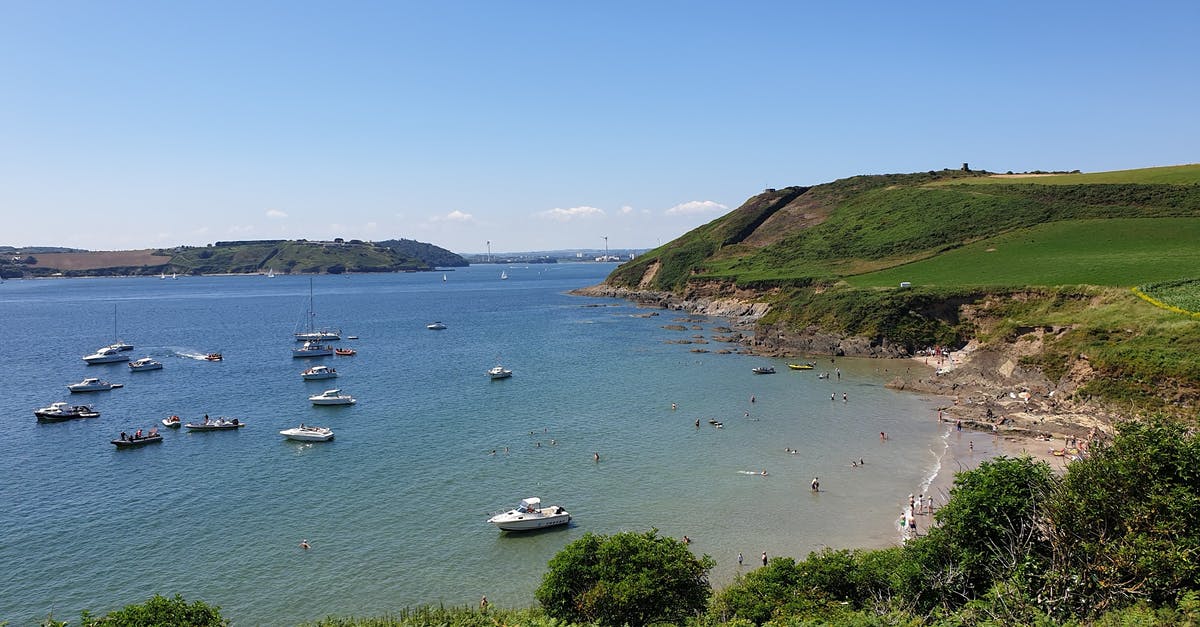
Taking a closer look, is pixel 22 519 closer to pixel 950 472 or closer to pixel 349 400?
pixel 349 400

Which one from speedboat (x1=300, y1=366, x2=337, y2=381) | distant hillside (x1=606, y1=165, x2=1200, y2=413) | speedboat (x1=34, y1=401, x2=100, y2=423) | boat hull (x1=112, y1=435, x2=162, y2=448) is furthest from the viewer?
speedboat (x1=300, y1=366, x2=337, y2=381)

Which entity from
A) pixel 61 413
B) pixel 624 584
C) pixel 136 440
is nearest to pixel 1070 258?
pixel 624 584

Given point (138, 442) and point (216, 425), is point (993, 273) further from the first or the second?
point (138, 442)

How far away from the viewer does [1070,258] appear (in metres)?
106

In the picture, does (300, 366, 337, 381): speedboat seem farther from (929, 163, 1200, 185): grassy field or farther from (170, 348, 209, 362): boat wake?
(929, 163, 1200, 185): grassy field

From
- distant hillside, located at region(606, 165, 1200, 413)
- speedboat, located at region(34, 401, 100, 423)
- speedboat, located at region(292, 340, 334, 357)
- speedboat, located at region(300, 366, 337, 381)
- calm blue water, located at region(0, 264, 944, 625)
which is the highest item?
distant hillside, located at region(606, 165, 1200, 413)

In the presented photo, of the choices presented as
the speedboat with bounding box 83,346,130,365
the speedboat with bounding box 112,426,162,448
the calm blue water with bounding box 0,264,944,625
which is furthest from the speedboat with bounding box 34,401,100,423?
the speedboat with bounding box 83,346,130,365

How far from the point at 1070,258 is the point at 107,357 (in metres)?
147

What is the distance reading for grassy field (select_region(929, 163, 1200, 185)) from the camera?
139750mm

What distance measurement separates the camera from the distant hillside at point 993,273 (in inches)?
2621

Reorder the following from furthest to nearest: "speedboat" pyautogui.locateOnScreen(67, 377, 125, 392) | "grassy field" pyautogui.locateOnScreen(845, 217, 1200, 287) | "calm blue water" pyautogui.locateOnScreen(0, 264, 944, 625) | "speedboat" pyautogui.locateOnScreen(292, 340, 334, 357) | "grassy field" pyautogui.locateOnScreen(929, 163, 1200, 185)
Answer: "grassy field" pyautogui.locateOnScreen(929, 163, 1200, 185)
"speedboat" pyautogui.locateOnScreen(292, 340, 334, 357)
"grassy field" pyautogui.locateOnScreen(845, 217, 1200, 287)
"speedboat" pyautogui.locateOnScreen(67, 377, 125, 392)
"calm blue water" pyautogui.locateOnScreen(0, 264, 944, 625)

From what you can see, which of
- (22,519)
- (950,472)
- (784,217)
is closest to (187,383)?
(22,519)

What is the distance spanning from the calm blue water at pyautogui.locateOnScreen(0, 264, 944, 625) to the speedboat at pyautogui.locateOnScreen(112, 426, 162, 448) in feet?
4.53

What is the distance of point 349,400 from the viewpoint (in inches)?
2960
